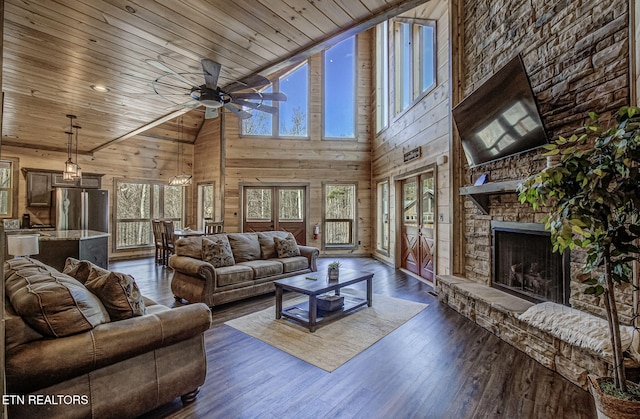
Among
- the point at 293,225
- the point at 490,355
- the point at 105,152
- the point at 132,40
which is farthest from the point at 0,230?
the point at 105,152

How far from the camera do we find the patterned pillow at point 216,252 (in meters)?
4.34

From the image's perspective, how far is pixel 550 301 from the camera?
10.0ft

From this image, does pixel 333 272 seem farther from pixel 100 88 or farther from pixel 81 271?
pixel 100 88

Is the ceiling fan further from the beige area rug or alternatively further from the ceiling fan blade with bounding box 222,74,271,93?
the beige area rug

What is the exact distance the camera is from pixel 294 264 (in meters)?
5.11

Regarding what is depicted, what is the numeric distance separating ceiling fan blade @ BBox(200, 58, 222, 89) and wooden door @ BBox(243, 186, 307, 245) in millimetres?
5018

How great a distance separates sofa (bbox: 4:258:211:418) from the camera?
1525 millimetres

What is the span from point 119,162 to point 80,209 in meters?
1.69

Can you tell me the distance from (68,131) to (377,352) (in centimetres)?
725

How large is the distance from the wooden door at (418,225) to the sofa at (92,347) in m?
4.30

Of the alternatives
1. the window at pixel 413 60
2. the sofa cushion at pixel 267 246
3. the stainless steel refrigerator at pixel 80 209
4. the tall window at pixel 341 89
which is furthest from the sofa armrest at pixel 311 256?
the stainless steel refrigerator at pixel 80 209

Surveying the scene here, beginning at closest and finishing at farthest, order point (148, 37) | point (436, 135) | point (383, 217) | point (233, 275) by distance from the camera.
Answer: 1. point (148, 37)
2. point (233, 275)
3. point (436, 135)
4. point (383, 217)

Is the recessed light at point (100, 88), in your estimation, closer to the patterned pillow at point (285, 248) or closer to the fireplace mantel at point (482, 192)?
the patterned pillow at point (285, 248)

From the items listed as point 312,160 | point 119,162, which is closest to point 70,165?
point 119,162
